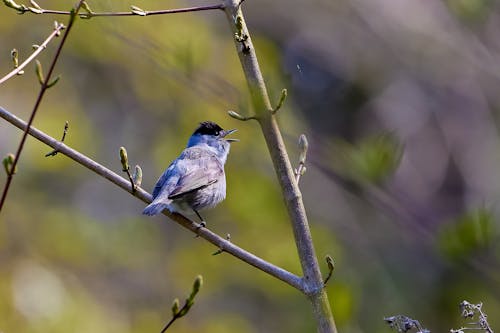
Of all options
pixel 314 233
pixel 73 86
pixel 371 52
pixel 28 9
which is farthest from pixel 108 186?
pixel 28 9

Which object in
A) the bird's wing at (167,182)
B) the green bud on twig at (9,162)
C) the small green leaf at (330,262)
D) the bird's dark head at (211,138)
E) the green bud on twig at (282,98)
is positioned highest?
the green bud on twig at (282,98)

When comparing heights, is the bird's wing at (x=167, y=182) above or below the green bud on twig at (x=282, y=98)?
below

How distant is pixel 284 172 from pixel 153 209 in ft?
2.97

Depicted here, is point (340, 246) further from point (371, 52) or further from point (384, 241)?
point (371, 52)

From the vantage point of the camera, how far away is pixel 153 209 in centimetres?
338

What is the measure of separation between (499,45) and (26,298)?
4965 mm

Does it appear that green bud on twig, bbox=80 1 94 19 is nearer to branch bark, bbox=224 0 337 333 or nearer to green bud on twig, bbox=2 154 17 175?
branch bark, bbox=224 0 337 333

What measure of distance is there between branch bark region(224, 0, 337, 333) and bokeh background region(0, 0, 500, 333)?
3.50m

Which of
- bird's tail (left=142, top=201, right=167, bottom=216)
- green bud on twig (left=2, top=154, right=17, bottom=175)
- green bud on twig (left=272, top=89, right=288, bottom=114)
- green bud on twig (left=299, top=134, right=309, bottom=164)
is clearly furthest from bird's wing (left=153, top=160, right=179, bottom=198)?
green bud on twig (left=2, top=154, right=17, bottom=175)

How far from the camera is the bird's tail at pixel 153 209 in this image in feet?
11.0

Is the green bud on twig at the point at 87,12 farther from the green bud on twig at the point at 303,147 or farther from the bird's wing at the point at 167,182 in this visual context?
the bird's wing at the point at 167,182

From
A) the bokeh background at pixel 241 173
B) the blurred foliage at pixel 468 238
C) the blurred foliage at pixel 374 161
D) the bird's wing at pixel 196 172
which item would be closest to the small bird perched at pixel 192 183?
the bird's wing at pixel 196 172

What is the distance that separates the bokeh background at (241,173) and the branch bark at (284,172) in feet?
11.5

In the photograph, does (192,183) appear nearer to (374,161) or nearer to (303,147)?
(303,147)
